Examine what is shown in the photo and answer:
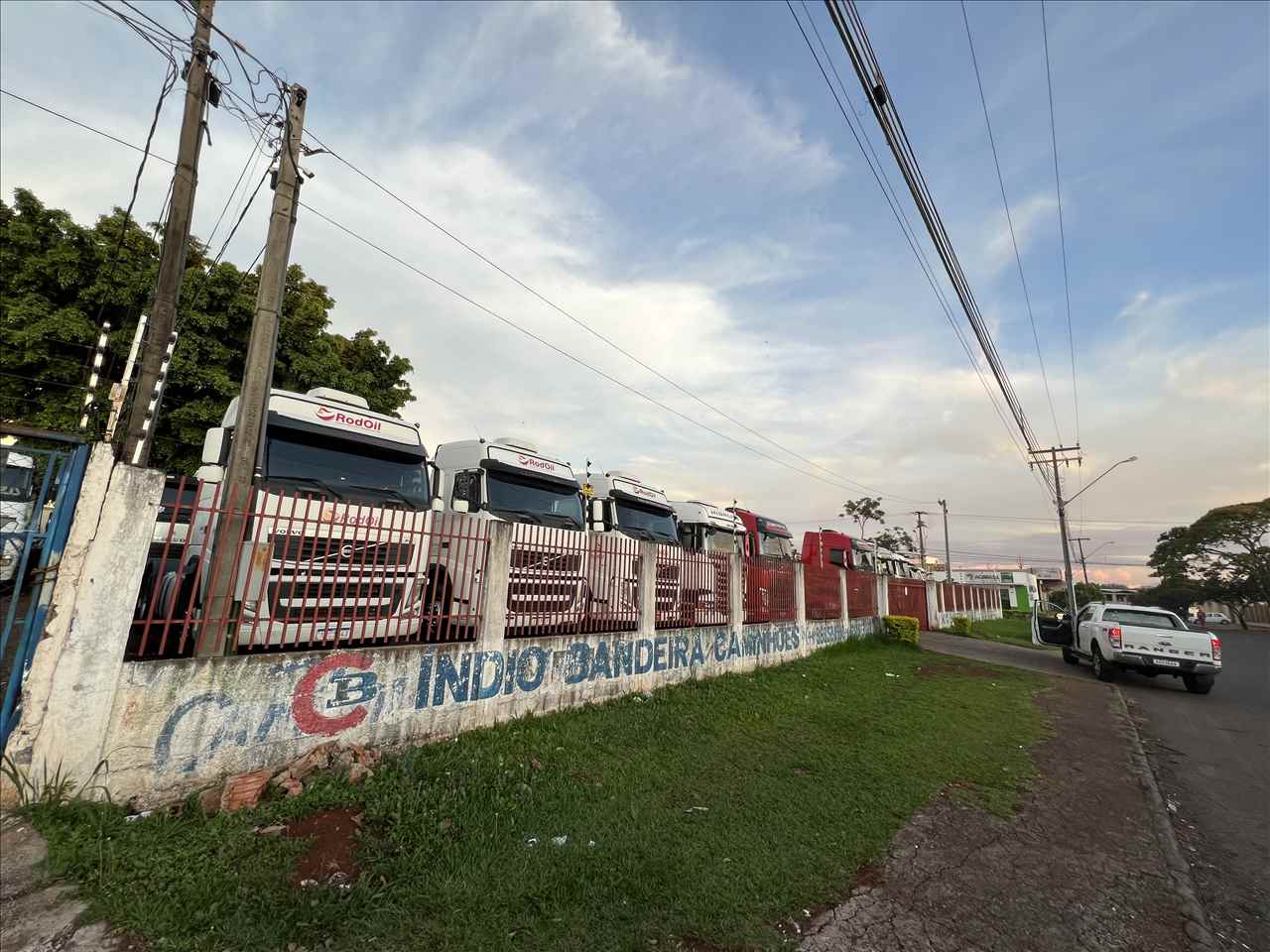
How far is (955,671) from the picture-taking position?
12.5m

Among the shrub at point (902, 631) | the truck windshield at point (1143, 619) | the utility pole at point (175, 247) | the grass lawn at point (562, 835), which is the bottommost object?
the grass lawn at point (562, 835)

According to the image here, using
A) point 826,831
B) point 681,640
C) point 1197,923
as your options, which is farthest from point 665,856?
point 681,640

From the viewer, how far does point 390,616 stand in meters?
5.36

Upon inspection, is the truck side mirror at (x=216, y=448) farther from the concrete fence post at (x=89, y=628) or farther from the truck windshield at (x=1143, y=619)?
the truck windshield at (x=1143, y=619)

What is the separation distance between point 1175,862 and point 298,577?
24.1 feet

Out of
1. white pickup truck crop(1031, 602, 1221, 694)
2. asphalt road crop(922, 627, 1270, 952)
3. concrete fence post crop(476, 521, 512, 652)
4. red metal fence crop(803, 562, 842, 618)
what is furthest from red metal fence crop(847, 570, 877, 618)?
concrete fence post crop(476, 521, 512, 652)

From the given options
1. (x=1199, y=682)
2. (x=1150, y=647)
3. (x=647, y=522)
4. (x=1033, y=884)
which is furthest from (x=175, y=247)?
(x=1199, y=682)

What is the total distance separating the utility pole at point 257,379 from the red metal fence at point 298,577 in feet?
0.08

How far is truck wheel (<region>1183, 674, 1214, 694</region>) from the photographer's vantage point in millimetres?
11211

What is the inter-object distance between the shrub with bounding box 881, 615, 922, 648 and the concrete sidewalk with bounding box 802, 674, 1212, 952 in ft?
37.0

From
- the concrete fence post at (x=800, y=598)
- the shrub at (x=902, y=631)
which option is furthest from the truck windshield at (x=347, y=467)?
the shrub at (x=902, y=631)

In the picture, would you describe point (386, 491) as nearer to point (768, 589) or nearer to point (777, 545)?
point (768, 589)

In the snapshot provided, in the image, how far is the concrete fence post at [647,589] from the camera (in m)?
8.13

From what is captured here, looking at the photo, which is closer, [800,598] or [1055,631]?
[800,598]
